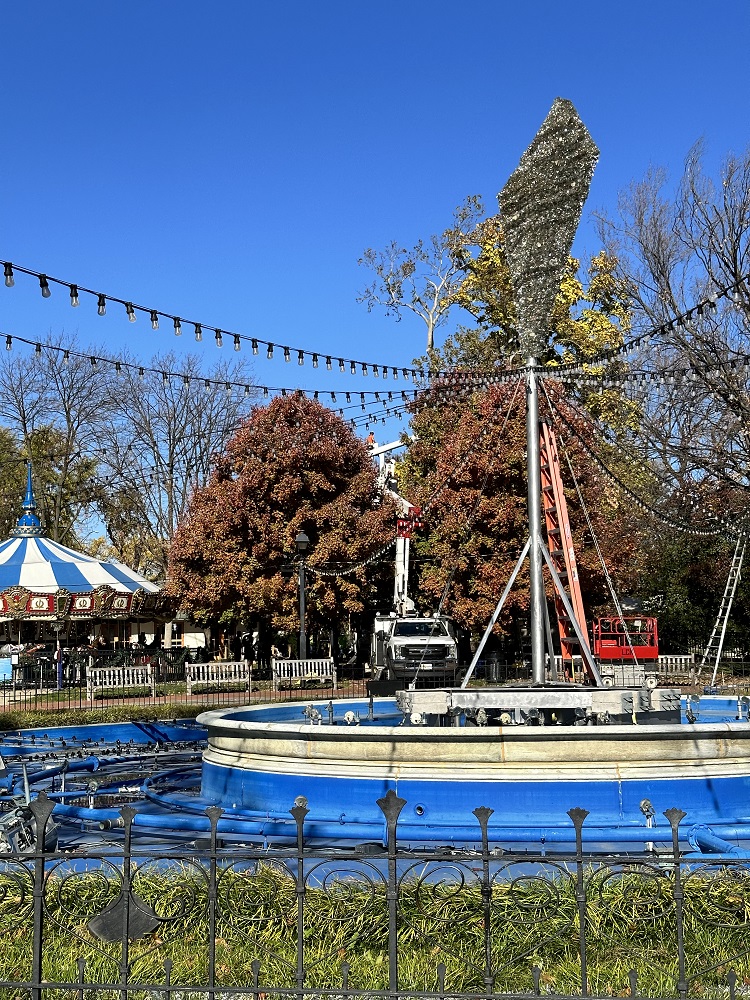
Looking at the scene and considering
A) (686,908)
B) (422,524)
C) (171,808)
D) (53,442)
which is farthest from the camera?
(53,442)

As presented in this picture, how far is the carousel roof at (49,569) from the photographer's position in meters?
43.6

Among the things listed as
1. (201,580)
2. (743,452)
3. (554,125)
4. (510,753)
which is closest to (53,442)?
(201,580)

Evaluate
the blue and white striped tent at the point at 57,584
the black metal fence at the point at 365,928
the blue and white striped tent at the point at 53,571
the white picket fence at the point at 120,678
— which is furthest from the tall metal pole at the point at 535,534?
the blue and white striped tent at the point at 53,571

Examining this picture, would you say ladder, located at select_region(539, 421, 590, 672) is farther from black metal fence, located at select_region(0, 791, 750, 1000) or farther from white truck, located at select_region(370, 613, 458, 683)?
white truck, located at select_region(370, 613, 458, 683)

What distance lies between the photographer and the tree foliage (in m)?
38.6

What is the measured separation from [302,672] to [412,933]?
83.9 feet

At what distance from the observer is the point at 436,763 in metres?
12.3

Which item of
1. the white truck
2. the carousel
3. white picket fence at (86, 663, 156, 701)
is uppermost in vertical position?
the carousel

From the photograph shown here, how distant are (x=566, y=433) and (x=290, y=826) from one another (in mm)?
24158

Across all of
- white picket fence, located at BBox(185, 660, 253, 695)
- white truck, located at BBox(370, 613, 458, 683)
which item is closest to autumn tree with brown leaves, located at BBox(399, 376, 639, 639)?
white truck, located at BBox(370, 613, 458, 683)

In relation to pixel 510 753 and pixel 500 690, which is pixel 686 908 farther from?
pixel 500 690

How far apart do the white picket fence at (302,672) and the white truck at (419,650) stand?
2.62 metres

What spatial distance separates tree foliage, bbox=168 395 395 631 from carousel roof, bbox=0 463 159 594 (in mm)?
4651

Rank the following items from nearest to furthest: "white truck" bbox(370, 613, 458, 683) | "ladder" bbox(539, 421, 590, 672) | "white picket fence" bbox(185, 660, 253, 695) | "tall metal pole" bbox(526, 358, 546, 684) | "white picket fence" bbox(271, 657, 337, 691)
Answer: "tall metal pole" bbox(526, 358, 546, 684)
"ladder" bbox(539, 421, 590, 672)
"white truck" bbox(370, 613, 458, 683)
"white picket fence" bbox(271, 657, 337, 691)
"white picket fence" bbox(185, 660, 253, 695)
